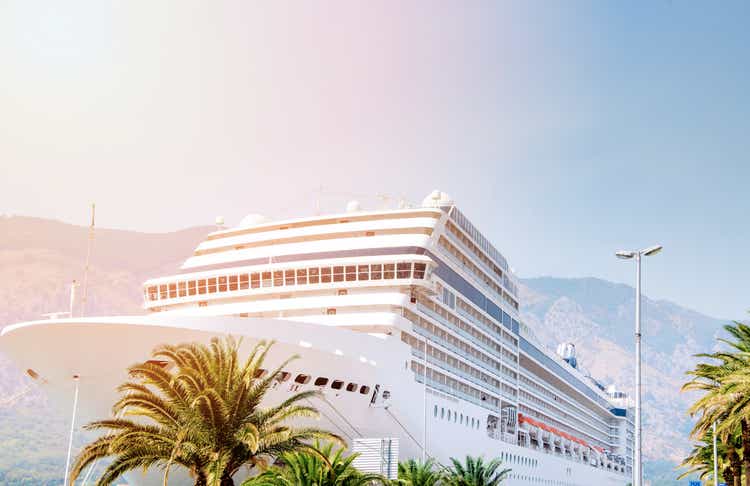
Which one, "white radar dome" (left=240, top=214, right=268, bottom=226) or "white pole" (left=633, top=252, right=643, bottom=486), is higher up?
"white radar dome" (left=240, top=214, right=268, bottom=226)

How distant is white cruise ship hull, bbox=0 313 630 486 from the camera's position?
27594 mm

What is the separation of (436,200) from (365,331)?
14.8 m

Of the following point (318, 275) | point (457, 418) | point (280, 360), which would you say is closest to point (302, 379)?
point (280, 360)

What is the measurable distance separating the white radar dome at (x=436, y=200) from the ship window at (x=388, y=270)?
35.3 feet

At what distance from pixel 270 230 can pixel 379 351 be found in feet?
45.6

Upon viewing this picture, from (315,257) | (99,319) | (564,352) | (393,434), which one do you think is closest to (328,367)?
(393,434)

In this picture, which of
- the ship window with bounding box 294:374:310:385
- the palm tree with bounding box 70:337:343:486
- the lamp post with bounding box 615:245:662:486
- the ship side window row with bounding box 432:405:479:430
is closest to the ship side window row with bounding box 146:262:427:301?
the ship side window row with bounding box 432:405:479:430

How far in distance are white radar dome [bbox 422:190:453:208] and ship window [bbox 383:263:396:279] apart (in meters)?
10.8

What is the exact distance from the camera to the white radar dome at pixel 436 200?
4994cm

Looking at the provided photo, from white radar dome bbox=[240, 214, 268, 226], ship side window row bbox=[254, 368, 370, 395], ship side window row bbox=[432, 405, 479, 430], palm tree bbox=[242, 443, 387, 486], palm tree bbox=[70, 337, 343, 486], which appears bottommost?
palm tree bbox=[242, 443, 387, 486]

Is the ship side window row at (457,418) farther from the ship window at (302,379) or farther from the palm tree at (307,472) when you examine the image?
the palm tree at (307,472)

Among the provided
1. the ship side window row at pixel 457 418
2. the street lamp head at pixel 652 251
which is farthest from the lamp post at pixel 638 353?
the ship side window row at pixel 457 418

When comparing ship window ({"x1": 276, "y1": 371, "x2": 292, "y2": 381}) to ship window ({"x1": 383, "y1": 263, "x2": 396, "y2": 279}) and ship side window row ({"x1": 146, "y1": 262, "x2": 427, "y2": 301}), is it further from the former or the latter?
ship window ({"x1": 383, "y1": 263, "x2": 396, "y2": 279})

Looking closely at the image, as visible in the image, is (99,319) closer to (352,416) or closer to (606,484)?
(352,416)
